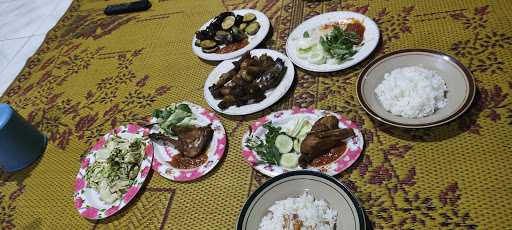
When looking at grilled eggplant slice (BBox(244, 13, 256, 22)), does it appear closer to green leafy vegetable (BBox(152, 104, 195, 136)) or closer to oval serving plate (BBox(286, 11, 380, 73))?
oval serving plate (BBox(286, 11, 380, 73))

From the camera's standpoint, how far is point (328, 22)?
8.57 ft

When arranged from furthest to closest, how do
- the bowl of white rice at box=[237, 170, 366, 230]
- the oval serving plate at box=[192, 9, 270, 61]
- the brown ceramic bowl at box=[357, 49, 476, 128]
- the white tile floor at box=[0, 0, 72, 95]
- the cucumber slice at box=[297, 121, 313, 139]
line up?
the white tile floor at box=[0, 0, 72, 95]
the oval serving plate at box=[192, 9, 270, 61]
the cucumber slice at box=[297, 121, 313, 139]
the brown ceramic bowl at box=[357, 49, 476, 128]
the bowl of white rice at box=[237, 170, 366, 230]

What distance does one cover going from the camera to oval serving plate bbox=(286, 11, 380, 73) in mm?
2258

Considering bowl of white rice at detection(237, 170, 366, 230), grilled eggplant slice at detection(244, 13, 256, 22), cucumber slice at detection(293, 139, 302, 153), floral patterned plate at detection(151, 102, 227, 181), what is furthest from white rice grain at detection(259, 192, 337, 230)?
grilled eggplant slice at detection(244, 13, 256, 22)

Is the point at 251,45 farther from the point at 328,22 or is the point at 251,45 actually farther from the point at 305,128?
the point at 305,128

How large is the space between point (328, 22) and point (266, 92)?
763 millimetres

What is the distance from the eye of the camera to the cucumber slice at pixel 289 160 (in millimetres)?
1845

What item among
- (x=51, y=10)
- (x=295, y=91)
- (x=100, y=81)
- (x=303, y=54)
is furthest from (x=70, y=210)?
(x=51, y=10)

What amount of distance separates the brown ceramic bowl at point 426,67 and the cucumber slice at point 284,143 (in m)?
0.43

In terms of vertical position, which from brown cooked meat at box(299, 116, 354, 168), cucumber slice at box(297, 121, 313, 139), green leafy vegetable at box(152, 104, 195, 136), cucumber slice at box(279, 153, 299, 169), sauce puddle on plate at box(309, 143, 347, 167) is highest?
brown cooked meat at box(299, 116, 354, 168)

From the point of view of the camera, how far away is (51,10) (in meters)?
4.48

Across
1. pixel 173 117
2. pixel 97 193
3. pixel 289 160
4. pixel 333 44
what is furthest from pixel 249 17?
pixel 97 193

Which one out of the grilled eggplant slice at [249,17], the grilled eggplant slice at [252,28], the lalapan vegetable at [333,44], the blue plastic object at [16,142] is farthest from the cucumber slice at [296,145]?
the blue plastic object at [16,142]

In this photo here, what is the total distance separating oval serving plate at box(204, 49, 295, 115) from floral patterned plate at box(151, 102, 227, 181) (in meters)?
0.10
